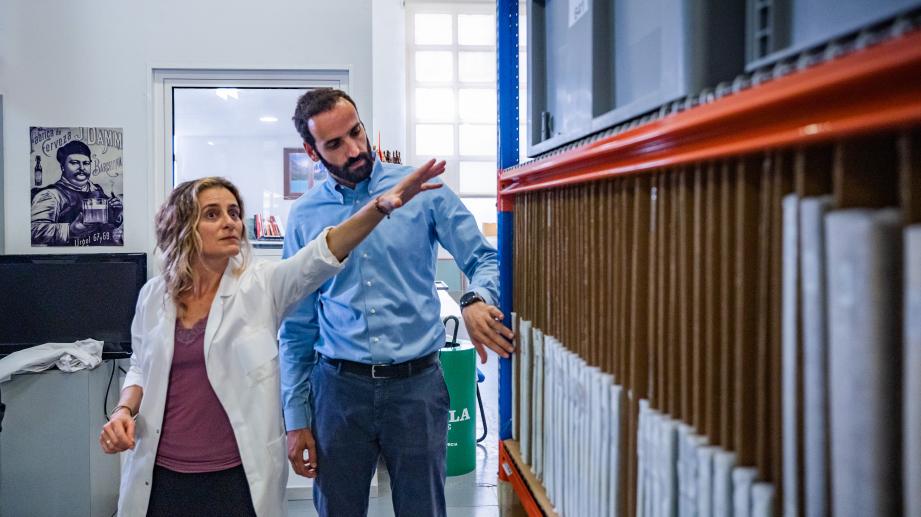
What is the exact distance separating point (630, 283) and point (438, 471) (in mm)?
1328

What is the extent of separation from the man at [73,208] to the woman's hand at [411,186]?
8.94ft

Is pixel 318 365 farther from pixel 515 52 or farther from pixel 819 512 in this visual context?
pixel 819 512

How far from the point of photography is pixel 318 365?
2.09 m

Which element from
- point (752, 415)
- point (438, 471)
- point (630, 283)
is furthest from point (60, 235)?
point (752, 415)

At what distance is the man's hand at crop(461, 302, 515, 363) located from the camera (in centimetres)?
148

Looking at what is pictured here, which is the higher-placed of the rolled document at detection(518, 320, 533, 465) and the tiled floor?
the rolled document at detection(518, 320, 533, 465)

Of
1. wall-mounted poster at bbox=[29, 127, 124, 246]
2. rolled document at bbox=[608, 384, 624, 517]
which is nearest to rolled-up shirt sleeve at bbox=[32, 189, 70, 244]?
wall-mounted poster at bbox=[29, 127, 124, 246]

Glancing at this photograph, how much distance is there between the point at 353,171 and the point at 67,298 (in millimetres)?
2456

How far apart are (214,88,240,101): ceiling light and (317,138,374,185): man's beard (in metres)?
2.18

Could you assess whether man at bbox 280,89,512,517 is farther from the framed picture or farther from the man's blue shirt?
the framed picture

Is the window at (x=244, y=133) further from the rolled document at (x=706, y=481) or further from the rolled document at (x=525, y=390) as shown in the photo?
the rolled document at (x=706, y=481)

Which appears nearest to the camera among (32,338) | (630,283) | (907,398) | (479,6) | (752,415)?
(907,398)

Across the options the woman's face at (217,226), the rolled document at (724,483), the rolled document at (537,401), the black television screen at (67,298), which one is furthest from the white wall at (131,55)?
the rolled document at (724,483)

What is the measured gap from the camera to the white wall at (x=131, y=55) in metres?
3.60
